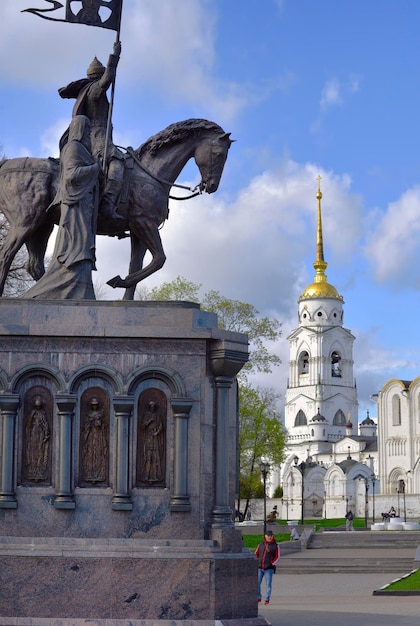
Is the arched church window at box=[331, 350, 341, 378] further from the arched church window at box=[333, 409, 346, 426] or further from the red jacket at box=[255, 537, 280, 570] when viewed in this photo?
the red jacket at box=[255, 537, 280, 570]

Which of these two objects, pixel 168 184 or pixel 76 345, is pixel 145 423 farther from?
pixel 168 184

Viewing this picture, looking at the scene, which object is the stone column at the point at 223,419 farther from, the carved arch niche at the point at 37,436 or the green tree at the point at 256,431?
the green tree at the point at 256,431

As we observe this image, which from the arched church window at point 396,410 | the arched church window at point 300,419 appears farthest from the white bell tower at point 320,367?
the arched church window at point 396,410

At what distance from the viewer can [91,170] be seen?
51.4ft

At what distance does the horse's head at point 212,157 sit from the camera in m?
16.6

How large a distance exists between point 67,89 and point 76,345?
437 centimetres

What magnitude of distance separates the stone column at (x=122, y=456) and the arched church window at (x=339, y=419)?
151203 mm

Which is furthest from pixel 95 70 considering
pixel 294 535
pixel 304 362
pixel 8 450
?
pixel 304 362

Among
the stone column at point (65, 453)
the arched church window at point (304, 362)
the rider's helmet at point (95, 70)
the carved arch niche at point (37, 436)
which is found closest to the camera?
the stone column at point (65, 453)

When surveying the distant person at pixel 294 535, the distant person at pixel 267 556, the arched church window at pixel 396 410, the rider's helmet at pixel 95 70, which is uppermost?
the arched church window at pixel 396 410

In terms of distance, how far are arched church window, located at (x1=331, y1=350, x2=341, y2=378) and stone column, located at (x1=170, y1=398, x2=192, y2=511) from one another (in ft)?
496

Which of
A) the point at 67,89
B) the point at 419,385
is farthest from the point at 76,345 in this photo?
the point at 419,385

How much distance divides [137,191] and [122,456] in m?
4.15

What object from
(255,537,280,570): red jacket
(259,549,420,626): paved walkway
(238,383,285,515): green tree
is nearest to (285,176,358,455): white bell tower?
(238,383,285,515): green tree
